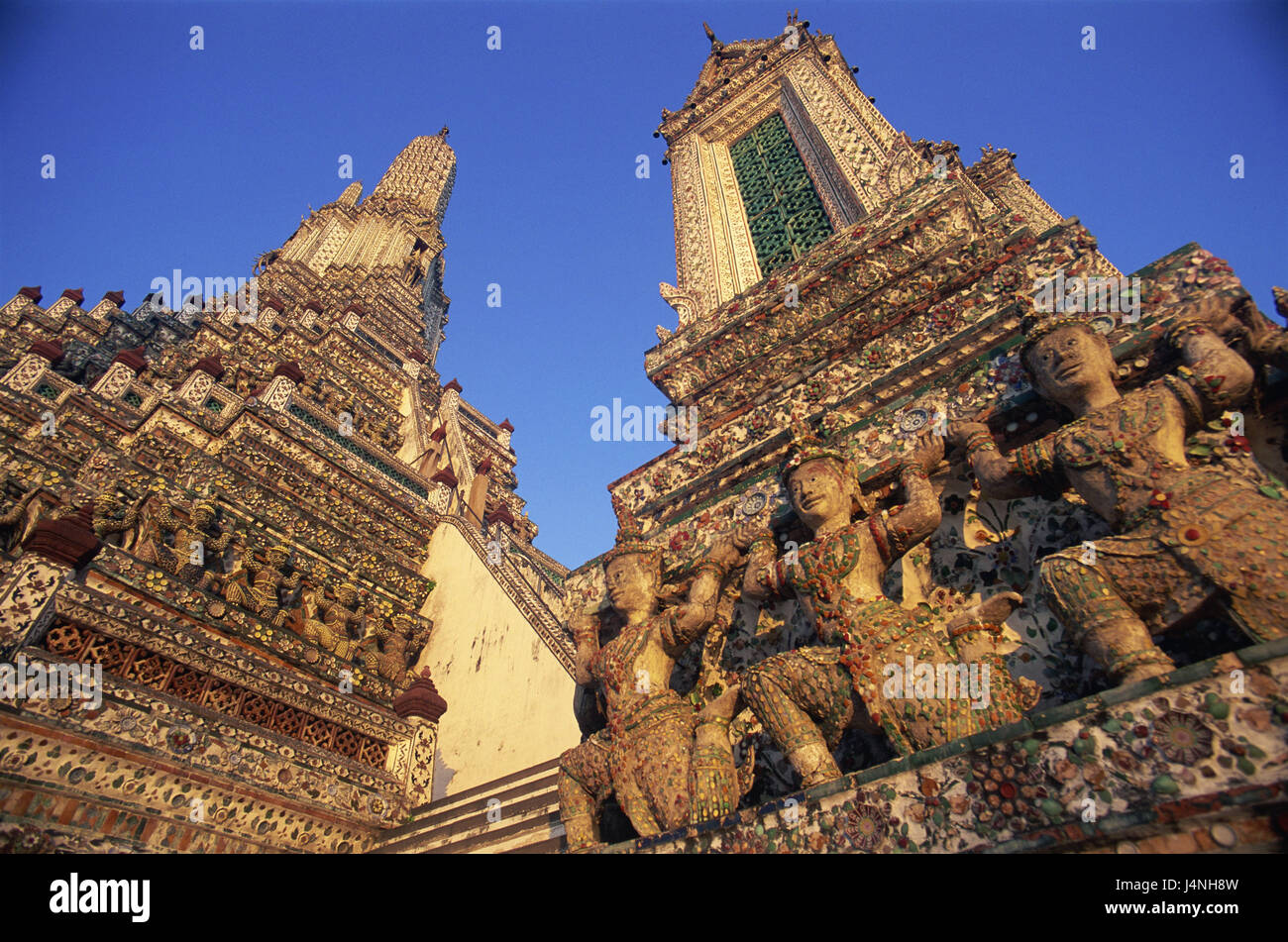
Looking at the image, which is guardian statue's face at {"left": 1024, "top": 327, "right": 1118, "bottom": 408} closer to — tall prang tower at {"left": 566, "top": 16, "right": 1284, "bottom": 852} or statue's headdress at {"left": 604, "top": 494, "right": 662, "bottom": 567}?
tall prang tower at {"left": 566, "top": 16, "right": 1284, "bottom": 852}

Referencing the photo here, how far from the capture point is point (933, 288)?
446 centimetres

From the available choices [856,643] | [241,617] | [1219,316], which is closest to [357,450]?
[241,617]

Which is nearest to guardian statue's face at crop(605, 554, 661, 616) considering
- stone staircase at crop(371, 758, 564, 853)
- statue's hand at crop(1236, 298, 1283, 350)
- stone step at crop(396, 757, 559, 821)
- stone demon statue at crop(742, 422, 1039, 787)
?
stone demon statue at crop(742, 422, 1039, 787)

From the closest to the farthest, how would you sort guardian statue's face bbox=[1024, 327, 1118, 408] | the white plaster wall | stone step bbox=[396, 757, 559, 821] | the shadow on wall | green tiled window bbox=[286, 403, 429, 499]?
guardian statue's face bbox=[1024, 327, 1118, 408] → stone step bbox=[396, 757, 559, 821] → the white plaster wall → the shadow on wall → green tiled window bbox=[286, 403, 429, 499]

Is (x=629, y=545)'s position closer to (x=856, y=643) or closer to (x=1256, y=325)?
(x=856, y=643)

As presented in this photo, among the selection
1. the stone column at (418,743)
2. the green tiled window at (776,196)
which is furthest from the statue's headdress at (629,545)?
the stone column at (418,743)

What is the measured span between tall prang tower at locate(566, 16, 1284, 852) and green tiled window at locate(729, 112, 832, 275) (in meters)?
0.04

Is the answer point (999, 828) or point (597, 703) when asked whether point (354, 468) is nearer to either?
point (597, 703)

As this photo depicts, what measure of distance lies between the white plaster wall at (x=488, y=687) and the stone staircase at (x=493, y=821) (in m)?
0.36

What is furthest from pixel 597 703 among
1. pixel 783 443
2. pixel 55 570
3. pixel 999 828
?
pixel 55 570

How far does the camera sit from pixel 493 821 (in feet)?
18.4

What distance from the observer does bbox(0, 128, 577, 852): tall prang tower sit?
508 cm

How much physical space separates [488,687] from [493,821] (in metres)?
2.13

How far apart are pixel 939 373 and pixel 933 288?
0.91m
